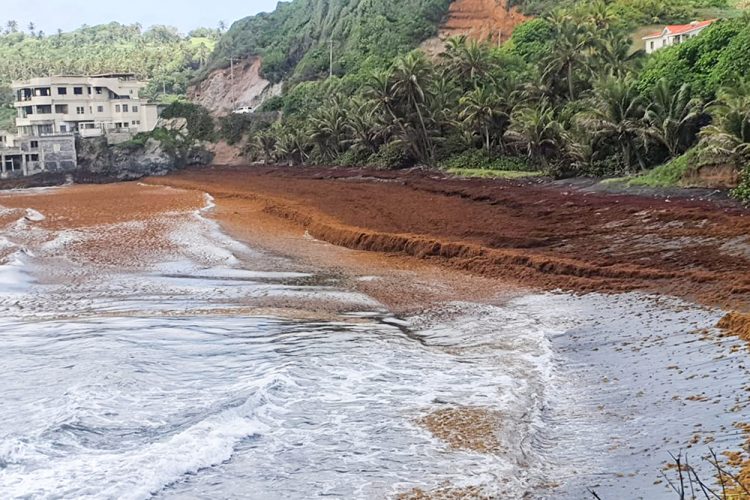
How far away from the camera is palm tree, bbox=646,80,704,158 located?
32.9 meters

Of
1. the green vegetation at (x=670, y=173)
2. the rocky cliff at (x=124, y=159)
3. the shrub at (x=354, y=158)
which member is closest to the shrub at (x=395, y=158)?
the shrub at (x=354, y=158)

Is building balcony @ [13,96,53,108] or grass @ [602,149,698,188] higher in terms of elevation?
building balcony @ [13,96,53,108]

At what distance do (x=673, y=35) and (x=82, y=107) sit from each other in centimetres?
7002

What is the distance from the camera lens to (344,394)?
12398mm

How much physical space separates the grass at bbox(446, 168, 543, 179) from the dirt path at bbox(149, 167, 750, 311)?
206 cm

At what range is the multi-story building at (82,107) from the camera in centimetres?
9044

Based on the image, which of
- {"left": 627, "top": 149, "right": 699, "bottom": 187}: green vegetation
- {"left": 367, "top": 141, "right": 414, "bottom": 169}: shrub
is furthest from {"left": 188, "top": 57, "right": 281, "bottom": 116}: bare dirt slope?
{"left": 627, "top": 149, "right": 699, "bottom": 187}: green vegetation

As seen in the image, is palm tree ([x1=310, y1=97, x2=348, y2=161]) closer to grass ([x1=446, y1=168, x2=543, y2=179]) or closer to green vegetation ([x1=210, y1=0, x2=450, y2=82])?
green vegetation ([x1=210, y1=0, x2=450, y2=82])

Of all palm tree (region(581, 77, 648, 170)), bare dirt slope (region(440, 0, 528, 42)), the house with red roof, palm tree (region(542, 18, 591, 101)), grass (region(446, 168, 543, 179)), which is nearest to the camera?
palm tree (region(581, 77, 648, 170))

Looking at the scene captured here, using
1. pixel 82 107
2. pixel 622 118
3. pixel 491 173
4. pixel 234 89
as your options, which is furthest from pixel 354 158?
pixel 234 89

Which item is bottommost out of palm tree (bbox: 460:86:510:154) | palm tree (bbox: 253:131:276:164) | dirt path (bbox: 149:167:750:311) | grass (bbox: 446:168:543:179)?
dirt path (bbox: 149:167:750:311)

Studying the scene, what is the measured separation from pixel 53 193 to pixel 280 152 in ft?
70.8

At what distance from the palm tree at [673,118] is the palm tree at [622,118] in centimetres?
53

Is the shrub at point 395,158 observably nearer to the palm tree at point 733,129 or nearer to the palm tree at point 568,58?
the palm tree at point 568,58
